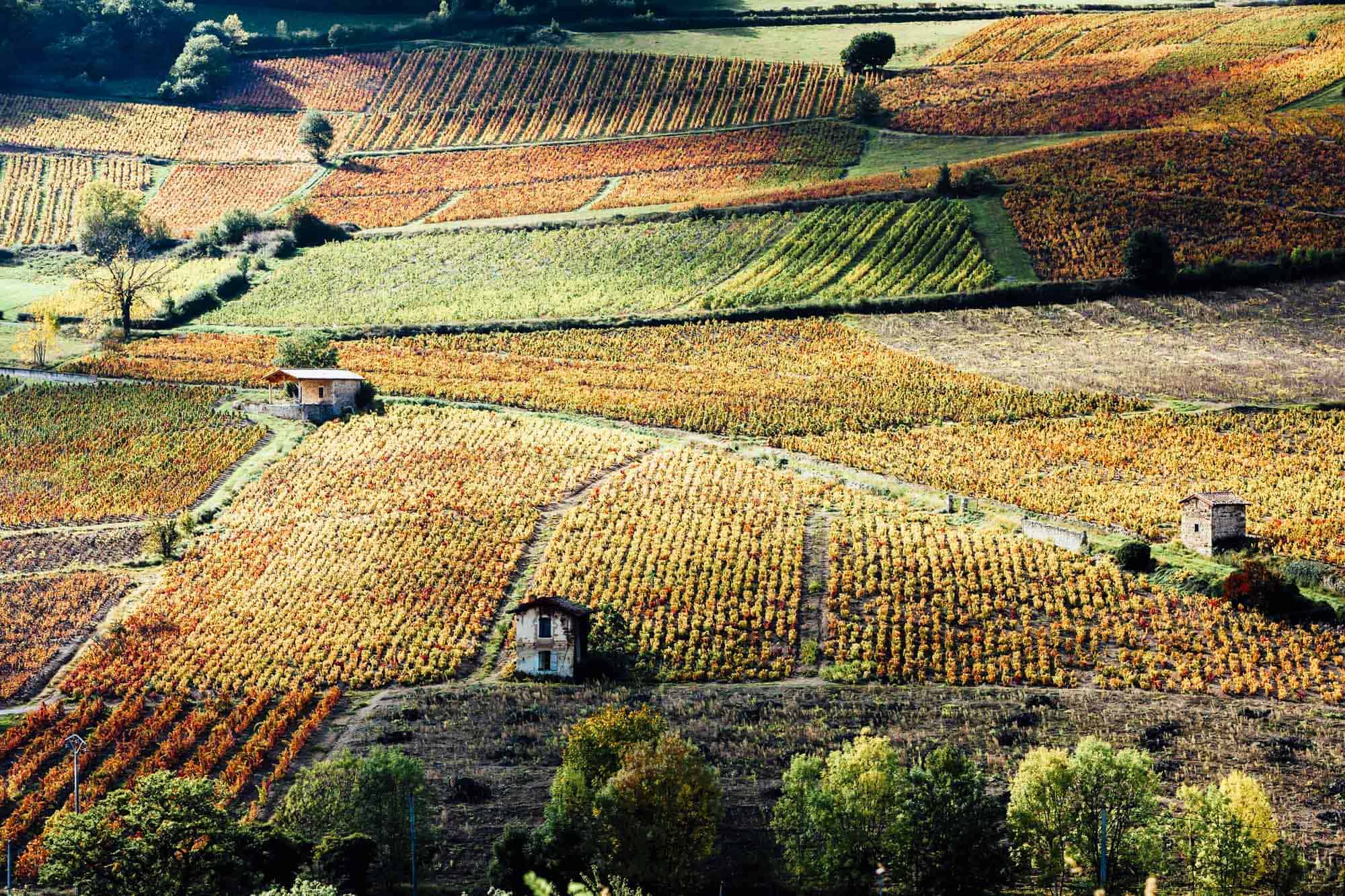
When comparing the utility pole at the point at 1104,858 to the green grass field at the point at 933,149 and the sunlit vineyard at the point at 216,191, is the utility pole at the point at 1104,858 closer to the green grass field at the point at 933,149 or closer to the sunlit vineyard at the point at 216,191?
the green grass field at the point at 933,149

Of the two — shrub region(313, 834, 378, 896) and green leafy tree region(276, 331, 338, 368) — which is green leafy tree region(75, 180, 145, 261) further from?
shrub region(313, 834, 378, 896)

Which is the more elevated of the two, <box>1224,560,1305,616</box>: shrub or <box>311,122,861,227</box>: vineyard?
<box>311,122,861,227</box>: vineyard

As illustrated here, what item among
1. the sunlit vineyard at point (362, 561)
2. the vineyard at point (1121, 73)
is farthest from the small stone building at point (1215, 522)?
the vineyard at point (1121, 73)

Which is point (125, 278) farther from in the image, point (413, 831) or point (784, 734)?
point (413, 831)

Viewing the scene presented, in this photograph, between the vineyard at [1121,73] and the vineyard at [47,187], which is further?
the vineyard at [47,187]

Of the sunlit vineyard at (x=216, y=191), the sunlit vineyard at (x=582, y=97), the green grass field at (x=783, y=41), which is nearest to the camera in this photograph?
the sunlit vineyard at (x=216, y=191)

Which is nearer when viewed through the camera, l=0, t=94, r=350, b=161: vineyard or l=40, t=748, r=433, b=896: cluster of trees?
l=40, t=748, r=433, b=896: cluster of trees

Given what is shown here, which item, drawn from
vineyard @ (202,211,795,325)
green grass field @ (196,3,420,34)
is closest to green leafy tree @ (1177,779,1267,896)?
vineyard @ (202,211,795,325)

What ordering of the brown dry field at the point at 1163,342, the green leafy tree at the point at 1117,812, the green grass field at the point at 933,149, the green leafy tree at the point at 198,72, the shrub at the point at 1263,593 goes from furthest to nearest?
the green leafy tree at the point at 198,72 < the green grass field at the point at 933,149 < the brown dry field at the point at 1163,342 < the shrub at the point at 1263,593 < the green leafy tree at the point at 1117,812
